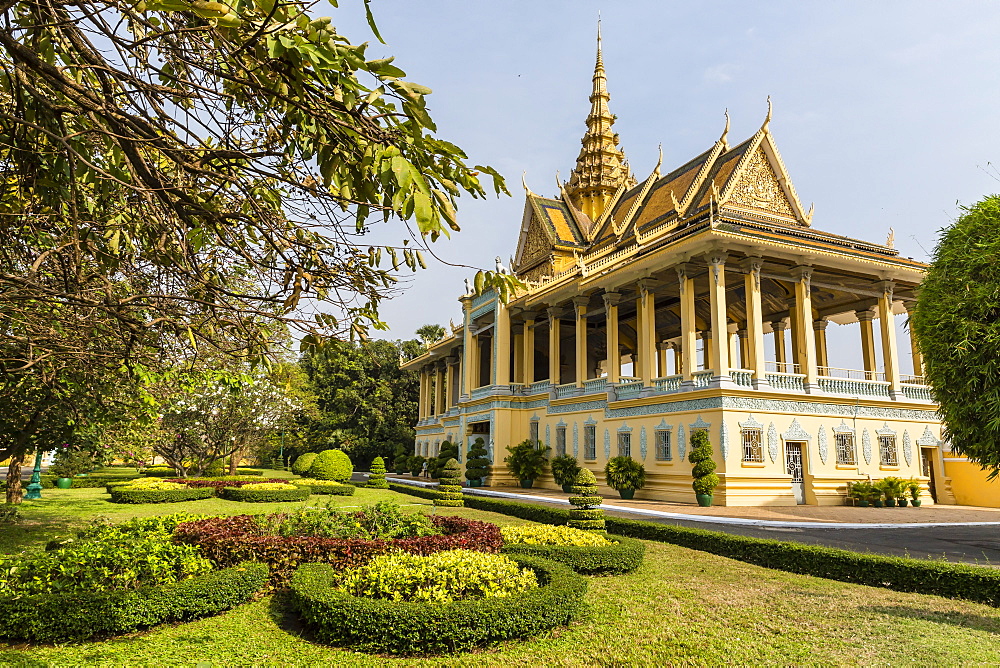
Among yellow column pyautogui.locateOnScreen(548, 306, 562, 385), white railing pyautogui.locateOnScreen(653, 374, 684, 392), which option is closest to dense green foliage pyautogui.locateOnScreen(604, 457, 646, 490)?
white railing pyautogui.locateOnScreen(653, 374, 684, 392)

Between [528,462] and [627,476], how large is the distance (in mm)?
6646

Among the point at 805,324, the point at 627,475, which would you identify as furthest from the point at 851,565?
the point at 805,324

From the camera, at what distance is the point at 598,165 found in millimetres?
34625

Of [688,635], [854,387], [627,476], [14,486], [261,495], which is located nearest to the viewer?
[688,635]

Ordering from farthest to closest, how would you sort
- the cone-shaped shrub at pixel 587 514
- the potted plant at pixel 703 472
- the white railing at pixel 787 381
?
1. the white railing at pixel 787 381
2. the potted plant at pixel 703 472
3. the cone-shaped shrub at pixel 587 514

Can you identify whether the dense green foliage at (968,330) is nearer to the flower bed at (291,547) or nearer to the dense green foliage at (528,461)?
the flower bed at (291,547)

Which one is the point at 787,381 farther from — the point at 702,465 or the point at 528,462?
the point at 528,462

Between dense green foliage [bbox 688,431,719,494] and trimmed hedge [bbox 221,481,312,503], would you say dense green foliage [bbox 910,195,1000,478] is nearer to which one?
dense green foliage [bbox 688,431,719,494]

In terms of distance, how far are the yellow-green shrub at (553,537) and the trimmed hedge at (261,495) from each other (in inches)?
461

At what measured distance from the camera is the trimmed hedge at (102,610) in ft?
18.0

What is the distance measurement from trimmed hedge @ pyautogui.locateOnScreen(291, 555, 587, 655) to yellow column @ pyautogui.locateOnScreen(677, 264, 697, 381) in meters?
14.7

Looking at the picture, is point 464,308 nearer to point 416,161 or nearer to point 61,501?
point 61,501

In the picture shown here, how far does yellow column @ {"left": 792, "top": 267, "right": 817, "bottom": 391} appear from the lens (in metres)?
19.8

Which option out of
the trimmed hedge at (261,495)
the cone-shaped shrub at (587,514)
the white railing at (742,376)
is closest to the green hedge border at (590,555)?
the cone-shaped shrub at (587,514)
